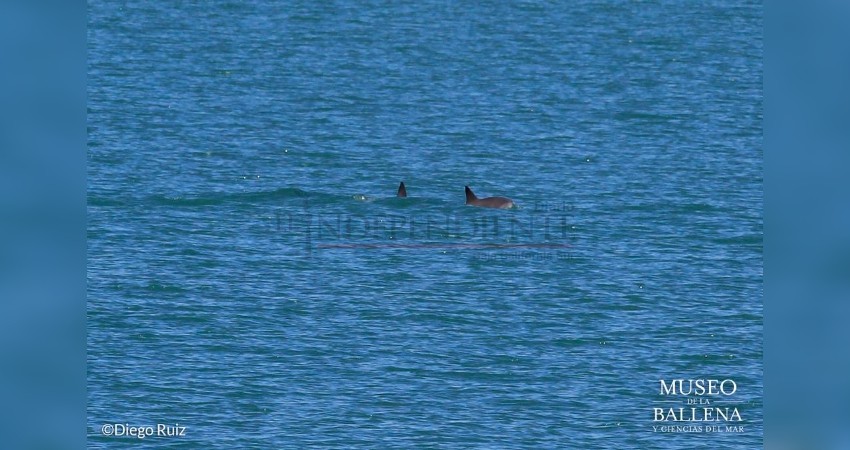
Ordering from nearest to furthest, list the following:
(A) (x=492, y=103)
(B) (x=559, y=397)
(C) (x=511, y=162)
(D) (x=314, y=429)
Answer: (D) (x=314, y=429), (B) (x=559, y=397), (C) (x=511, y=162), (A) (x=492, y=103)

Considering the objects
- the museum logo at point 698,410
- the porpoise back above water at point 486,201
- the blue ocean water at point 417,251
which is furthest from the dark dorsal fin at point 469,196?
the museum logo at point 698,410

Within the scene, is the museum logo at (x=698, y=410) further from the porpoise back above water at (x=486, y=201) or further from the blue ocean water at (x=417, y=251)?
the porpoise back above water at (x=486, y=201)

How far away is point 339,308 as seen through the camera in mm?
49656

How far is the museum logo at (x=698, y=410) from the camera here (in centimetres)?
3534

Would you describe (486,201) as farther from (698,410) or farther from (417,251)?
(698,410)

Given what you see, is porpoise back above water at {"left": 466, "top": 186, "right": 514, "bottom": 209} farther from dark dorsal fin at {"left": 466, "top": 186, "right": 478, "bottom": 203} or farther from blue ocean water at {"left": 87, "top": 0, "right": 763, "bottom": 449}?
blue ocean water at {"left": 87, "top": 0, "right": 763, "bottom": 449}

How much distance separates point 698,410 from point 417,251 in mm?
20651

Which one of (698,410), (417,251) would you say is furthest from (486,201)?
(698,410)

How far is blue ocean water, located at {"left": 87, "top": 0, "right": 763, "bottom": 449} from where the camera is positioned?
4141 centimetres

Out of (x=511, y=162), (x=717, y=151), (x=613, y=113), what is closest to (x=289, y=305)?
(x=511, y=162)

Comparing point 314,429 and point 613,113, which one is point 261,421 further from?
point 613,113

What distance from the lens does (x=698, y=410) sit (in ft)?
121

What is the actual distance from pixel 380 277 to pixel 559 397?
12114mm

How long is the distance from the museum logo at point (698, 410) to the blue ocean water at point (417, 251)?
0.27 metres
